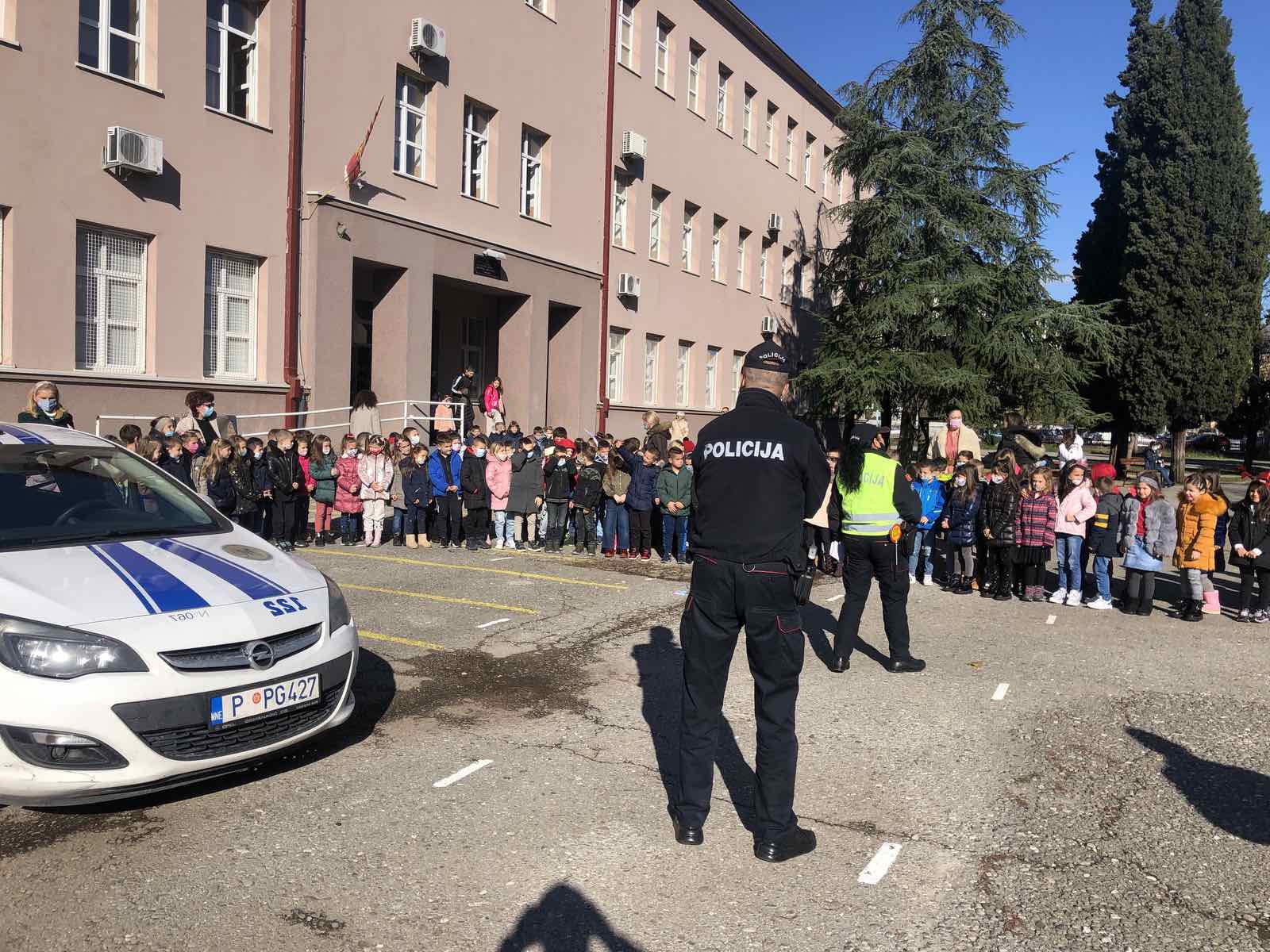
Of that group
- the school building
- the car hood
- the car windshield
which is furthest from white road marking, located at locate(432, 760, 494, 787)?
the school building

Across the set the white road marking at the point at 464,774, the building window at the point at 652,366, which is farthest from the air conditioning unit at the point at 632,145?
the white road marking at the point at 464,774

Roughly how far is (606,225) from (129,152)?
41.1ft

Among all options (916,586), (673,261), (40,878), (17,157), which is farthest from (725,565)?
(673,261)

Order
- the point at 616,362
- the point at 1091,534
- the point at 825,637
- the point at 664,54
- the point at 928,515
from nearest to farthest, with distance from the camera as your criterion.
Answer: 1. the point at 825,637
2. the point at 1091,534
3. the point at 928,515
4. the point at 616,362
5. the point at 664,54

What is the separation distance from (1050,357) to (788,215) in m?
11.6

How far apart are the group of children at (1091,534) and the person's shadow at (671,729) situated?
453cm

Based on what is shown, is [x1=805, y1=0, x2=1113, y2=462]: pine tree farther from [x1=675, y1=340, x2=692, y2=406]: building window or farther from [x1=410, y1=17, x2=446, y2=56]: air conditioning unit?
[x1=410, y1=17, x2=446, y2=56]: air conditioning unit

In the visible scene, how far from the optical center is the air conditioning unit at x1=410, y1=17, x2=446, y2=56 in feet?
60.5

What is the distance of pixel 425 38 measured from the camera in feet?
60.8

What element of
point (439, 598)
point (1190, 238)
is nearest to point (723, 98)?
point (1190, 238)

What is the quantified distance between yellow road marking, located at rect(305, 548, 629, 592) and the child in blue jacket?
356cm

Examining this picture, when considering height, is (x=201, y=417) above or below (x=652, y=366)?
below

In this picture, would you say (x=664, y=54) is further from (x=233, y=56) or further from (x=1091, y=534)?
(x=1091, y=534)

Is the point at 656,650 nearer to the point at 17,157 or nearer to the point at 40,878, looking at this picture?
the point at 40,878
